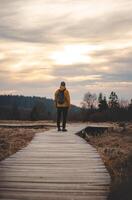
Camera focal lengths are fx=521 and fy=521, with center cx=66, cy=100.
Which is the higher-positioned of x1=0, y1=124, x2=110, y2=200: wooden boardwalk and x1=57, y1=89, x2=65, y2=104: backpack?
x1=57, y1=89, x2=65, y2=104: backpack

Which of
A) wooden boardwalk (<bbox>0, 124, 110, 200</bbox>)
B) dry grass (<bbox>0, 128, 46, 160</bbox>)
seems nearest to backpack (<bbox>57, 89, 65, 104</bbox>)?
dry grass (<bbox>0, 128, 46, 160</bbox>)

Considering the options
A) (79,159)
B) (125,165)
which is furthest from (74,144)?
(125,165)

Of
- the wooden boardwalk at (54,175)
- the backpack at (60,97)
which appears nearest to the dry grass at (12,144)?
the wooden boardwalk at (54,175)

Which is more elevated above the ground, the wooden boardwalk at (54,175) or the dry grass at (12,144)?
the dry grass at (12,144)

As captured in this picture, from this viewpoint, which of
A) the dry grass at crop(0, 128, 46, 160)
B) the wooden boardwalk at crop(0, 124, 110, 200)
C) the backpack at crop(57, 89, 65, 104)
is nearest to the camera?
the wooden boardwalk at crop(0, 124, 110, 200)

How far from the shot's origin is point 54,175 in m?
10.3

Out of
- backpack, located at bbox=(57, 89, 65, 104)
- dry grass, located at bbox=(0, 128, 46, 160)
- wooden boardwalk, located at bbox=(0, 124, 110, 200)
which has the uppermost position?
backpack, located at bbox=(57, 89, 65, 104)

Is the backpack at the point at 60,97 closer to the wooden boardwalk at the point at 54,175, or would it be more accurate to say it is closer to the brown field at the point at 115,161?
the brown field at the point at 115,161

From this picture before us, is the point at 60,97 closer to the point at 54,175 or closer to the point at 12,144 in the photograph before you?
the point at 12,144

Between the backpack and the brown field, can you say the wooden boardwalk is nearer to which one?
the brown field

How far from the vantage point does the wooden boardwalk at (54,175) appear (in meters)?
8.62

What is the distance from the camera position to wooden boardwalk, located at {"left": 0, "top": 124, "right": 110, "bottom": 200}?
339 inches

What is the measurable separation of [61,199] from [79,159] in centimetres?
427

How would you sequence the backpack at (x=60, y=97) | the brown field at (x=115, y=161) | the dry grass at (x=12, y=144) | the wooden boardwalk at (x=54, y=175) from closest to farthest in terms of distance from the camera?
the brown field at (x=115, y=161) < the wooden boardwalk at (x=54, y=175) < the dry grass at (x=12, y=144) < the backpack at (x=60, y=97)
